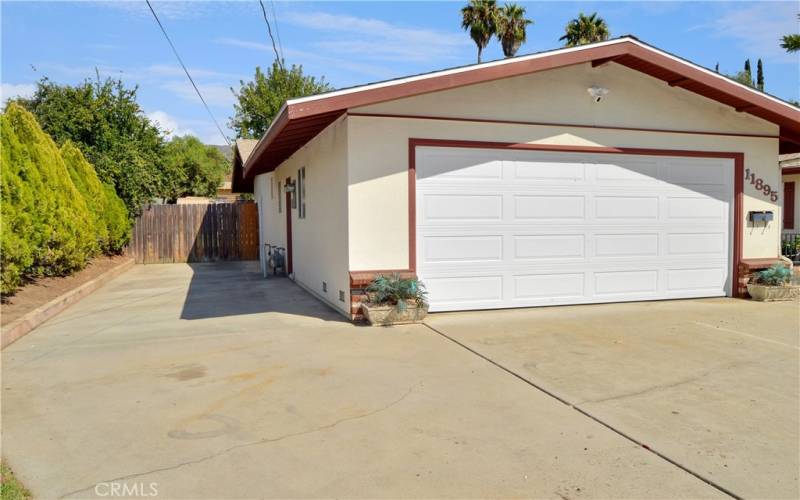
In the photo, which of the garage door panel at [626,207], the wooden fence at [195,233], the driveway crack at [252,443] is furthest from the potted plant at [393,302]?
the wooden fence at [195,233]

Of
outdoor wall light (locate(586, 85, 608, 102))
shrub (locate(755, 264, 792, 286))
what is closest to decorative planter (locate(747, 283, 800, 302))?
shrub (locate(755, 264, 792, 286))

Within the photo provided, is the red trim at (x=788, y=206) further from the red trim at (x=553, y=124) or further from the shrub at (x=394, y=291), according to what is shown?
the shrub at (x=394, y=291)

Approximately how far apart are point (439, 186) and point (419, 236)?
784 mm

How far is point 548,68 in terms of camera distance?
7.60 meters

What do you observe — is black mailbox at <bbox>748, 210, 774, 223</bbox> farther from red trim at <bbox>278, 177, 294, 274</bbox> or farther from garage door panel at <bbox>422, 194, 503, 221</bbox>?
red trim at <bbox>278, 177, 294, 274</bbox>

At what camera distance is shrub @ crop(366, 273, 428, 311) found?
7.26 metres

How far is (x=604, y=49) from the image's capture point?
25.4 feet

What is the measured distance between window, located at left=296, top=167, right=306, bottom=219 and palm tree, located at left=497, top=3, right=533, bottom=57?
22.9m

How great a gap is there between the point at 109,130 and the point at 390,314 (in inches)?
620

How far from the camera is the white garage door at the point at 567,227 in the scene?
7.97 m

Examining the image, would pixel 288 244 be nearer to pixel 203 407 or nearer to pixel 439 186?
pixel 439 186

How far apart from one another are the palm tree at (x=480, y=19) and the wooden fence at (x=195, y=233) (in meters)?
17.6

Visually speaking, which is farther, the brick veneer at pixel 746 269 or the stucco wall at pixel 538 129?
the brick veneer at pixel 746 269

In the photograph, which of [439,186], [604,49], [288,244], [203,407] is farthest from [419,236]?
[288,244]
